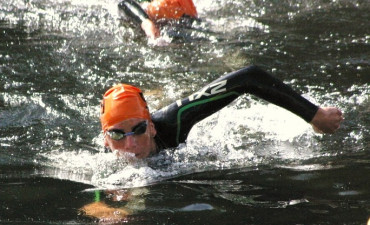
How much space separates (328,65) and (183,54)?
2.07m

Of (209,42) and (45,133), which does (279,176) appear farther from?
(209,42)

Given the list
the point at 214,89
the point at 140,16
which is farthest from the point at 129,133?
A: the point at 140,16

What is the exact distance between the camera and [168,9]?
11281 mm

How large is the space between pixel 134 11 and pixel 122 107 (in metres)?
4.80

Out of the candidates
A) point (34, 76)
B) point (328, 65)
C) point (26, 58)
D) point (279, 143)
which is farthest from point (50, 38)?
point (279, 143)

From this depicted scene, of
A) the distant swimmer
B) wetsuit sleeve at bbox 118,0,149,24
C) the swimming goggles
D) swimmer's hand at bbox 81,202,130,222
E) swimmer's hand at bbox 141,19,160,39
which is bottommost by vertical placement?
swimmer's hand at bbox 81,202,130,222

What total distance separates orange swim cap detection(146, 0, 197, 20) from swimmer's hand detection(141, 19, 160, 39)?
0.71 metres

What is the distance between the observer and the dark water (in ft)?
16.6

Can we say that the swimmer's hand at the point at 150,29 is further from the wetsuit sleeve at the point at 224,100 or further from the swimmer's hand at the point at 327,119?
the swimmer's hand at the point at 327,119

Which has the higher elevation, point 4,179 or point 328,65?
point 328,65

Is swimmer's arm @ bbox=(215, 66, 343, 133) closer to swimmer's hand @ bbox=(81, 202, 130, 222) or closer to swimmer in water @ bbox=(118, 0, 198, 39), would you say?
swimmer's hand @ bbox=(81, 202, 130, 222)

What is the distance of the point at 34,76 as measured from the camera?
943 cm

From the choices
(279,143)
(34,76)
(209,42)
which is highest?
(209,42)

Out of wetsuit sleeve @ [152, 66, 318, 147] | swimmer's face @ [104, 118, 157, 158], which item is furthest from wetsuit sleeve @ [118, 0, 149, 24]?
swimmer's face @ [104, 118, 157, 158]
